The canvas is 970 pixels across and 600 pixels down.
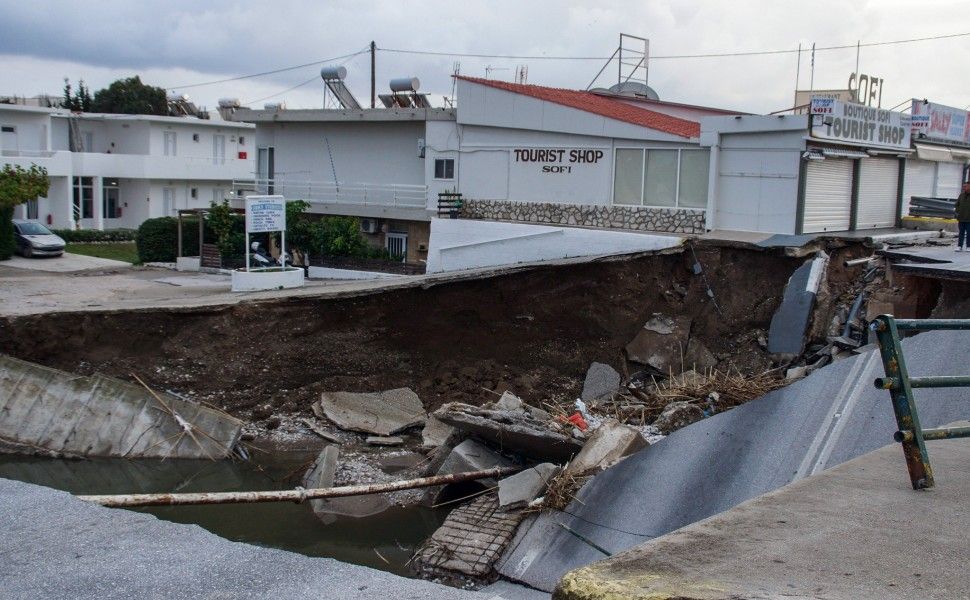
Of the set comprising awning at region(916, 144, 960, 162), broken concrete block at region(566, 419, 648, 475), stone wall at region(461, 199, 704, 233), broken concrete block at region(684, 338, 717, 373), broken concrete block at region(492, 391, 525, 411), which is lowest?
broken concrete block at region(492, 391, 525, 411)

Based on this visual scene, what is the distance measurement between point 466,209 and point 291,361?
10476 millimetres

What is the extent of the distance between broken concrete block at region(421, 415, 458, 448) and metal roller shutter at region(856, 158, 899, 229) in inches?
547

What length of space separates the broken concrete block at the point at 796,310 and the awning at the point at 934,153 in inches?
410

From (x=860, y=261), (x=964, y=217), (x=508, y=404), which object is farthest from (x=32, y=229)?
(x=964, y=217)

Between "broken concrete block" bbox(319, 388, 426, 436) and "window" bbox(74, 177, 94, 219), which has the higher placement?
"window" bbox(74, 177, 94, 219)

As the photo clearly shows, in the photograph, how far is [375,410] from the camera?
62.2ft

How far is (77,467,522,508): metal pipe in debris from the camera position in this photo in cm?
712

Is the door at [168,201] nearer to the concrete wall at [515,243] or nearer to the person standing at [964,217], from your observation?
the concrete wall at [515,243]

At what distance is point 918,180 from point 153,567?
95.4 feet

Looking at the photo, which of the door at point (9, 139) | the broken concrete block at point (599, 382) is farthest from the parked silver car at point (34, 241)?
the broken concrete block at point (599, 382)

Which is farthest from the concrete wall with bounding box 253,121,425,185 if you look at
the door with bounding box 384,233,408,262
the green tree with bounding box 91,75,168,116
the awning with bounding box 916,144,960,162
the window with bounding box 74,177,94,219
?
the green tree with bounding box 91,75,168,116

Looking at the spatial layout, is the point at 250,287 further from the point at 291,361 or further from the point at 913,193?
the point at 913,193

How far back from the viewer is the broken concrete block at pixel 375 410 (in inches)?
719

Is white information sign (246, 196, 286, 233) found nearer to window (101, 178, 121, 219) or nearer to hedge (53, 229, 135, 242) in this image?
hedge (53, 229, 135, 242)
